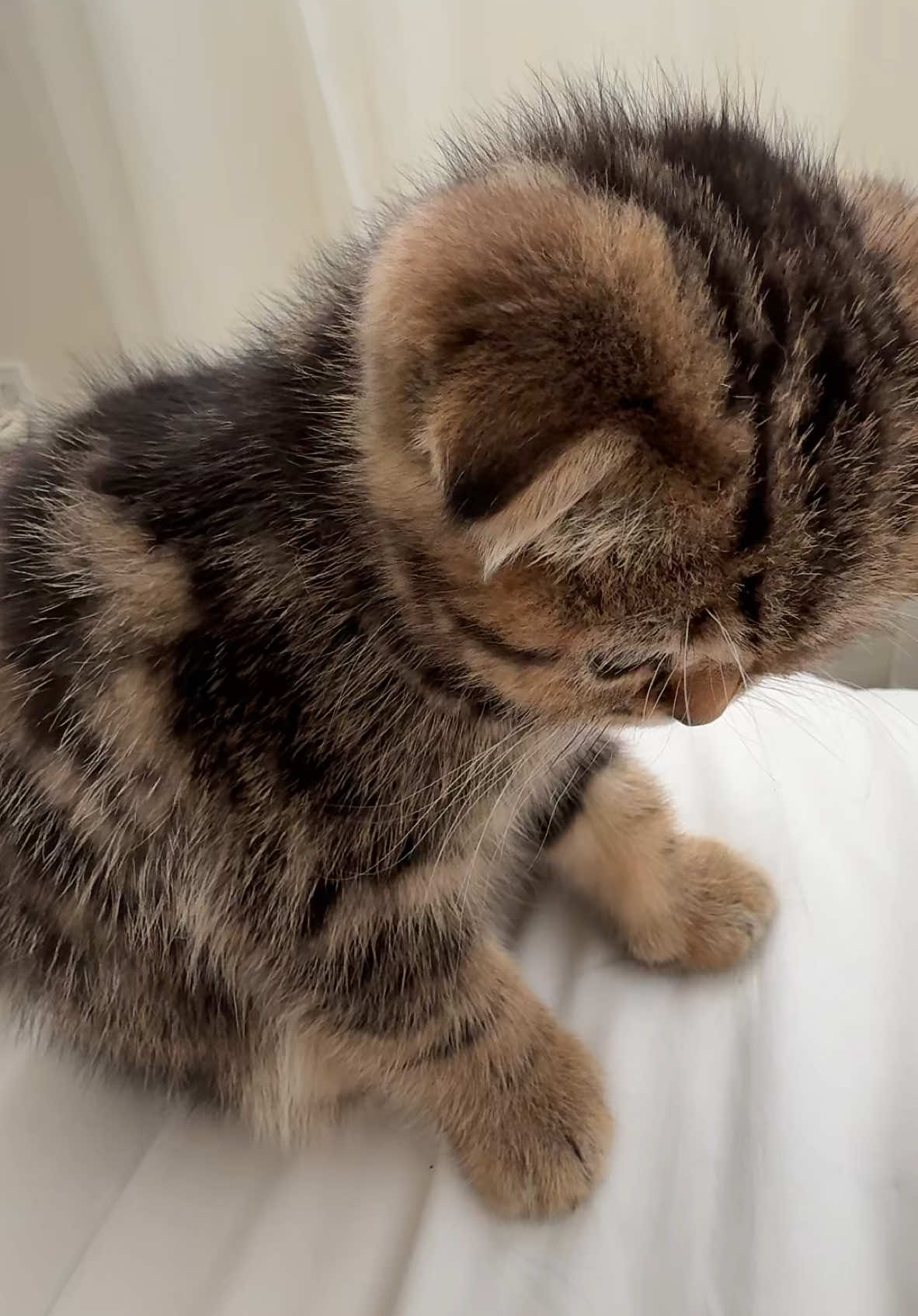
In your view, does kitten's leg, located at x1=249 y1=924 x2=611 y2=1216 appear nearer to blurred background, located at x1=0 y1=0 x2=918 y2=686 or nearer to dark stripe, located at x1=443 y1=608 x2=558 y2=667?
dark stripe, located at x1=443 y1=608 x2=558 y2=667

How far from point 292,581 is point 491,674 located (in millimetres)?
128

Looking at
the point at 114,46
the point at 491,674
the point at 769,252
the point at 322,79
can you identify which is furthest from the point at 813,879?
the point at 114,46

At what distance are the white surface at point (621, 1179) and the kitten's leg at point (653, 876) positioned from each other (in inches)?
1.0

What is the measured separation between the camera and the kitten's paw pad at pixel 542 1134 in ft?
2.04

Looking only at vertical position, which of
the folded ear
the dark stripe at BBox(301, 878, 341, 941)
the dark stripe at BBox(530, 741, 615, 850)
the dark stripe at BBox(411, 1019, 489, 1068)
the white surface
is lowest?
the white surface

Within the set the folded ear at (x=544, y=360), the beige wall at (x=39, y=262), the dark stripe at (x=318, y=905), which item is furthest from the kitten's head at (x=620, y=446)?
the beige wall at (x=39, y=262)

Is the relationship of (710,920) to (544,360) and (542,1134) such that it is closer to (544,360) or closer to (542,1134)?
(542,1134)

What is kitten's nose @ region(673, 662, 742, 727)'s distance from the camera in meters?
0.50

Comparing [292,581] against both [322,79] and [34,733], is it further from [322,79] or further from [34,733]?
[322,79]

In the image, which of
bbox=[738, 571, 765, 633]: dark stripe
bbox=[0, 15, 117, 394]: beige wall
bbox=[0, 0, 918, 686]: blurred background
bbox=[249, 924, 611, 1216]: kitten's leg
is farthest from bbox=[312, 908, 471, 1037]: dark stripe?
bbox=[0, 15, 117, 394]: beige wall

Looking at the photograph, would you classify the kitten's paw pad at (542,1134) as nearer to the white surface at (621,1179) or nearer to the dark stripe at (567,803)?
the white surface at (621,1179)

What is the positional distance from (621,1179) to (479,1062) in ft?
0.38

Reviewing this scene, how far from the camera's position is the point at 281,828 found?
57 cm

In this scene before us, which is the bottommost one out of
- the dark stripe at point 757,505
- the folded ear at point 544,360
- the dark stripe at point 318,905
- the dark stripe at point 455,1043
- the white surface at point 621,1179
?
the white surface at point 621,1179
